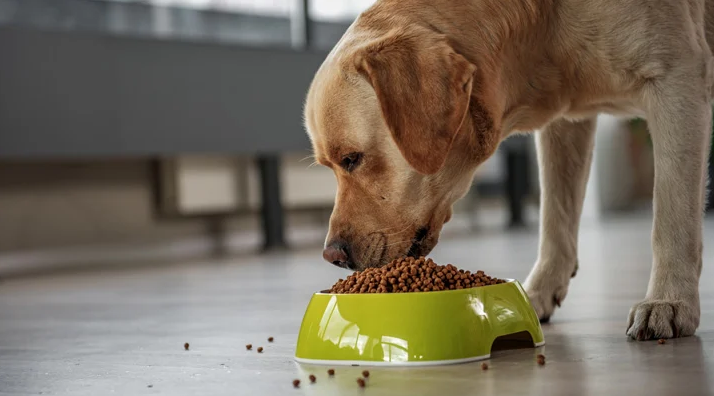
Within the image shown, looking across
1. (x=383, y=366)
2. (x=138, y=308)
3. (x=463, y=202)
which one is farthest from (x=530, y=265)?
(x=463, y=202)

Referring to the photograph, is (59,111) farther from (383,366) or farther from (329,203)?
(383,366)

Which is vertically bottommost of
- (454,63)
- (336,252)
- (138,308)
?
(138,308)

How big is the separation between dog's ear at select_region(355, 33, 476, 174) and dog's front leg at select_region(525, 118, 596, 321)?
67 cm

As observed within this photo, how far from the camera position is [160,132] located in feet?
19.5

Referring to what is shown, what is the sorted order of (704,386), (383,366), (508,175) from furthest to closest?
(508,175) < (383,366) < (704,386)

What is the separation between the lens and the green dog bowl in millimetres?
1863

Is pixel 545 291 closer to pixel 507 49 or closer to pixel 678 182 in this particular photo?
pixel 678 182

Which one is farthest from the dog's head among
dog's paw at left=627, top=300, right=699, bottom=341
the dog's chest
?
dog's paw at left=627, top=300, right=699, bottom=341

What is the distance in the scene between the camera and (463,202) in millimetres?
10078

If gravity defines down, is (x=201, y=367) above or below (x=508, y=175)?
below

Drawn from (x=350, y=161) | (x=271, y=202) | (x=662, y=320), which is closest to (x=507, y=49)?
(x=350, y=161)

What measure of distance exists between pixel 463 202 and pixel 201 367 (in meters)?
8.21

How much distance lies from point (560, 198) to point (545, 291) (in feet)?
1.04

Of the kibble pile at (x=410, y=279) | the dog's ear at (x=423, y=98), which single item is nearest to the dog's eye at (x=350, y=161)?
the dog's ear at (x=423, y=98)
